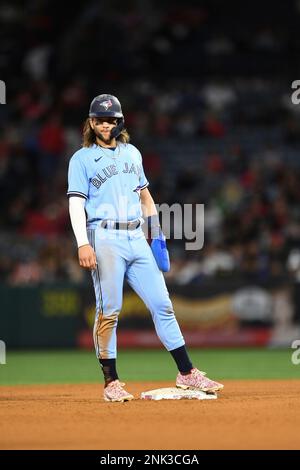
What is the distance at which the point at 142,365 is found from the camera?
13312 millimetres

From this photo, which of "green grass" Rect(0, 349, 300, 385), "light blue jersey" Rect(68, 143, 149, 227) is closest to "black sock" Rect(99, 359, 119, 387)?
"light blue jersey" Rect(68, 143, 149, 227)

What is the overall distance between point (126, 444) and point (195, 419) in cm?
95

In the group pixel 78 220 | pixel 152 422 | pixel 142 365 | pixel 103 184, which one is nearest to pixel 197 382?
pixel 152 422

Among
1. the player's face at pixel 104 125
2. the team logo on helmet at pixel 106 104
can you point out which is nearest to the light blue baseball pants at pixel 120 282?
the player's face at pixel 104 125

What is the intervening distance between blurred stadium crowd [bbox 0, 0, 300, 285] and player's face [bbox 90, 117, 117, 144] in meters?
8.37

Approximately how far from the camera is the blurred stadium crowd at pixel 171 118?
17016 millimetres

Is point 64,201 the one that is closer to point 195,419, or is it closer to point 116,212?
point 116,212

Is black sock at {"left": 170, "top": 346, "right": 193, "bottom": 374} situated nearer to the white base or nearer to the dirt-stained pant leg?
the white base

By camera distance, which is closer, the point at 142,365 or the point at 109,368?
the point at 109,368

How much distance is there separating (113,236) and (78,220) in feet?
1.00

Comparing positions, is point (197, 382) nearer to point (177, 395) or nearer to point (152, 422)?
point (177, 395)

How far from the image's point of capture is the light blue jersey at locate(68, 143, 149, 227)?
7867mm

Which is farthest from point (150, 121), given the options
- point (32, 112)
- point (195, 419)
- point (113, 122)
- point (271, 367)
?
point (195, 419)

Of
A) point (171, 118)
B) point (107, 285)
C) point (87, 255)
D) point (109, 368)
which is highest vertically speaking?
point (171, 118)
